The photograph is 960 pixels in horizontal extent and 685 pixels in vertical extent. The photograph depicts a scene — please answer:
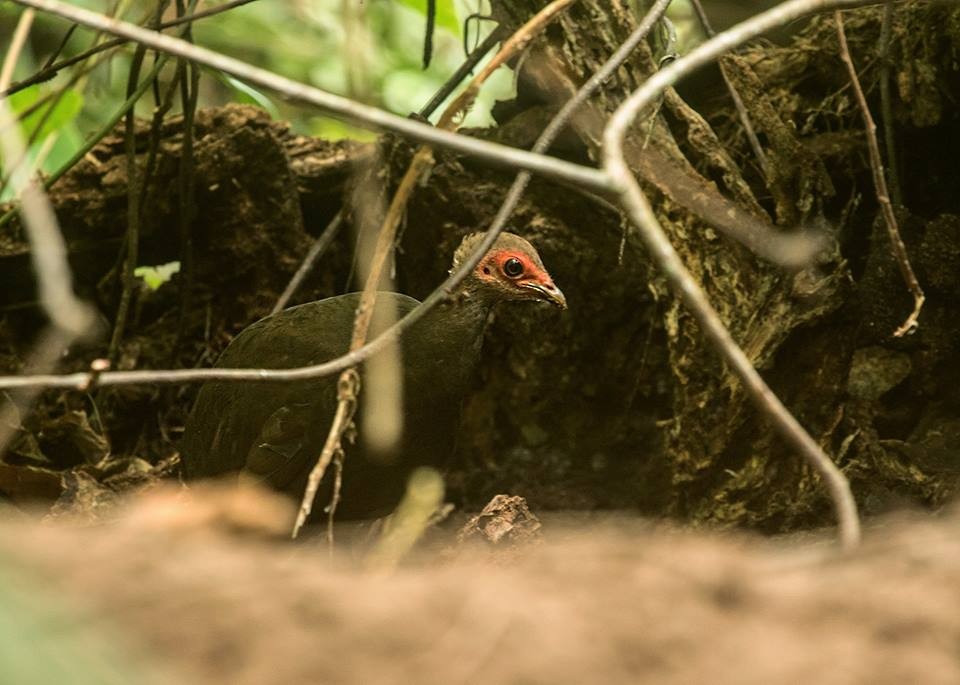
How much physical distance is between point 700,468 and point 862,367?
73 centimetres

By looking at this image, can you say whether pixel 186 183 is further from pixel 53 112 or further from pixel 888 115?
pixel 888 115

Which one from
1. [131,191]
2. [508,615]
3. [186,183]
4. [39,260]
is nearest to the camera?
[508,615]

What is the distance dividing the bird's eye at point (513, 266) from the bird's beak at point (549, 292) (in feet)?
0.19

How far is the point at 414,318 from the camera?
260 centimetres

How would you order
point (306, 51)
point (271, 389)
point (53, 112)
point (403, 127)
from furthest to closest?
point (306, 51)
point (53, 112)
point (271, 389)
point (403, 127)

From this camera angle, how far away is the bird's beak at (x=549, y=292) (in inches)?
174

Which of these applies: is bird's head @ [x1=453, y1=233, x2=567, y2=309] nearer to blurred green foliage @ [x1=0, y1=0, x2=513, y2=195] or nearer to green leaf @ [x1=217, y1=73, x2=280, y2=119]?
green leaf @ [x1=217, y1=73, x2=280, y2=119]

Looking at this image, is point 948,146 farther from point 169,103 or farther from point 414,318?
point 169,103

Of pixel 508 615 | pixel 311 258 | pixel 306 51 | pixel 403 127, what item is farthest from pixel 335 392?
pixel 306 51

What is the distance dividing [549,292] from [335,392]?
3.10 ft

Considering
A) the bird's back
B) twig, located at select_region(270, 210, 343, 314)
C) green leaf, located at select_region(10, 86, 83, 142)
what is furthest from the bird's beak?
green leaf, located at select_region(10, 86, 83, 142)

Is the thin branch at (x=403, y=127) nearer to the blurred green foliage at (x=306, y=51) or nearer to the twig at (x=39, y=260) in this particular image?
the twig at (x=39, y=260)

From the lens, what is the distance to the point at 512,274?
4.47 metres

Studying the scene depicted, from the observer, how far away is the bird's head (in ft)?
14.6
